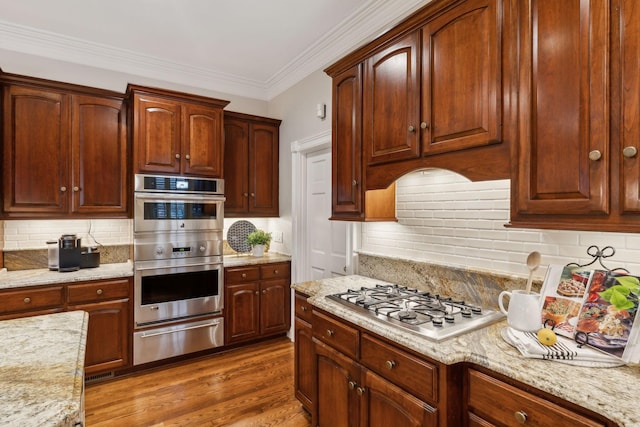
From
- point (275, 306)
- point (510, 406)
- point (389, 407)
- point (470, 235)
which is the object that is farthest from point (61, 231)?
point (510, 406)

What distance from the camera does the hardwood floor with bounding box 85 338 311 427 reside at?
7.79 feet

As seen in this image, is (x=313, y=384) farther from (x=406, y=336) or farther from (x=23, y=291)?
(x=23, y=291)

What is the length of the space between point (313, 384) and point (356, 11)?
276 centimetres

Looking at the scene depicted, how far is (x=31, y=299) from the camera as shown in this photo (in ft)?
8.53

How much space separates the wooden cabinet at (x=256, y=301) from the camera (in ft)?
11.3

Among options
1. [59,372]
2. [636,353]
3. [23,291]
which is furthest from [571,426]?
[23,291]

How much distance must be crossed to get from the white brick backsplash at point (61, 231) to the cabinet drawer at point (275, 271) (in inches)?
54.7

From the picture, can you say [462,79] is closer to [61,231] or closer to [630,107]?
[630,107]

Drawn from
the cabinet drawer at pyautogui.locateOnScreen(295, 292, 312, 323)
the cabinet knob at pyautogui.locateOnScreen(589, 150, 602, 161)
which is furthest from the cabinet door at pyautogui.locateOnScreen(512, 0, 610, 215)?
the cabinet drawer at pyautogui.locateOnScreen(295, 292, 312, 323)

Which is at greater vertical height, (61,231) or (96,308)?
(61,231)

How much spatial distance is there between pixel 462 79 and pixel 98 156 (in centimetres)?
305

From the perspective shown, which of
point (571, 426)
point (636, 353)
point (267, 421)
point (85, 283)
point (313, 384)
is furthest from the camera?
point (85, 283)

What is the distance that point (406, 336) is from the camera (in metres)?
1.47

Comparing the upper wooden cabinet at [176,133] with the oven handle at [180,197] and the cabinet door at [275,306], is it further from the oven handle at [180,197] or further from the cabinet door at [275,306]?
the cabinet door at [275,306]
